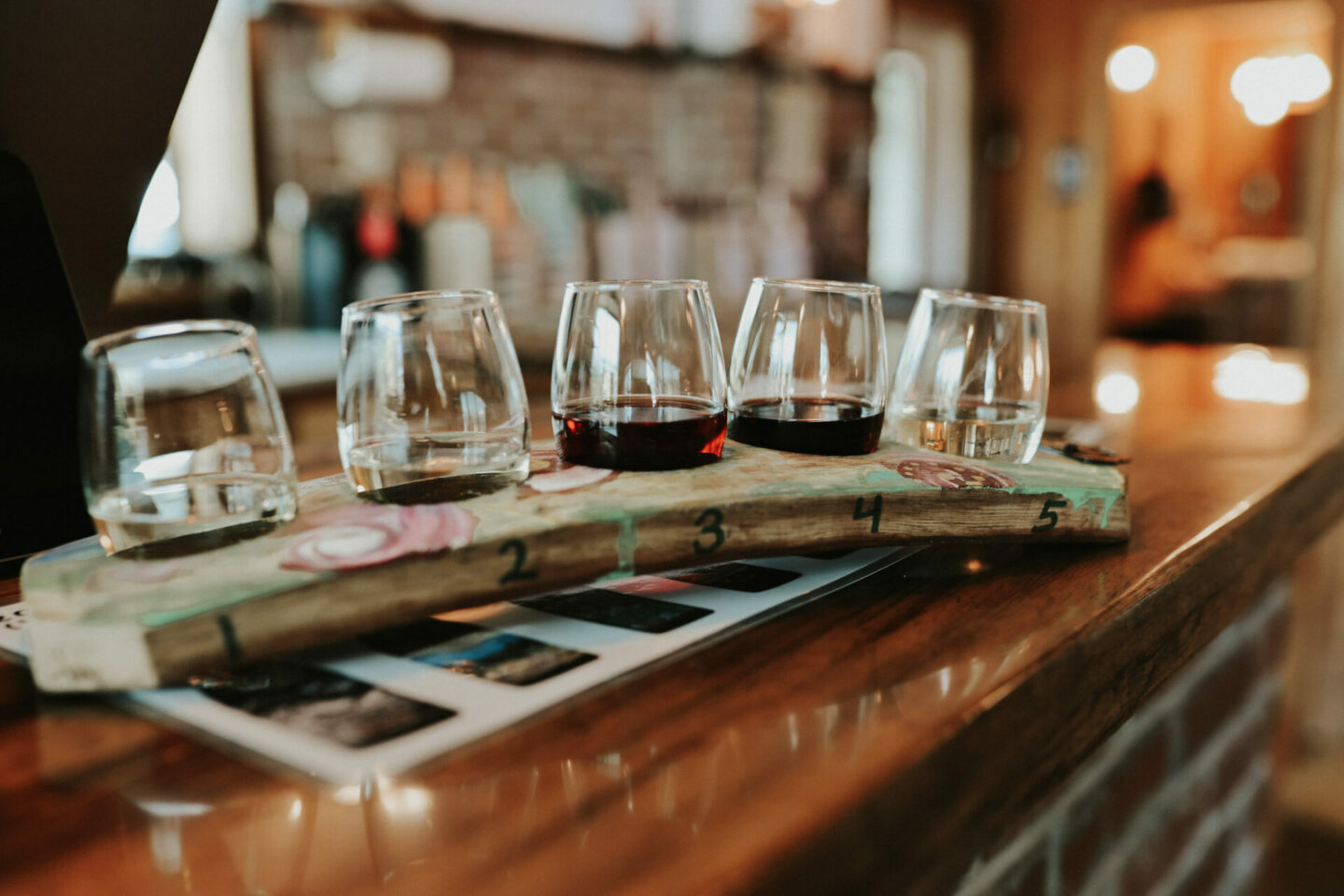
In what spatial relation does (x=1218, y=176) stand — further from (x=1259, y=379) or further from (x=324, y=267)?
(x=324, y=267)

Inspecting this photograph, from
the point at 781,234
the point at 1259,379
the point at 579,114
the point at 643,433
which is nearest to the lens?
the point at 643,433

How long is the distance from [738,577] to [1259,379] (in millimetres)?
1593

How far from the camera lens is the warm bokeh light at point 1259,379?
163 cm

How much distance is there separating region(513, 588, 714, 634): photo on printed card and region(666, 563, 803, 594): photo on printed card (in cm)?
5

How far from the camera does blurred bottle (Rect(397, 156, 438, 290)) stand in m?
2.58

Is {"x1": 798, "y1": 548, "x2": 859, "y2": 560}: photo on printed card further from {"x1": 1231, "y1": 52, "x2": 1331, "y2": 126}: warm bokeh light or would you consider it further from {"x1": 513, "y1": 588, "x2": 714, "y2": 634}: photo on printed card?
{"x1": 1231, "y1": 52, "x2": 1331, "y2": 126}: warm bokeh light

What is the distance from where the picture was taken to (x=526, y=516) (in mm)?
523

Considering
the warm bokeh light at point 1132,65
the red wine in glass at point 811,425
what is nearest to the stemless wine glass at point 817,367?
the red wine in glass at point 811,425

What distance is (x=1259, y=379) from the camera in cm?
186

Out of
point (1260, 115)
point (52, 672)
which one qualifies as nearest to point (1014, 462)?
point (52, 672)

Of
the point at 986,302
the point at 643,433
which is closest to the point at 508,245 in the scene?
the point at 986,302

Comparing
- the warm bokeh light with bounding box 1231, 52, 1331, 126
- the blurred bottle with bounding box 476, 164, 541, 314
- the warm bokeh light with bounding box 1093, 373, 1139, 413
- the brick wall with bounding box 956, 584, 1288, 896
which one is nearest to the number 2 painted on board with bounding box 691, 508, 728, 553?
the brick wall with bounding box 956, 584, 1288, 896

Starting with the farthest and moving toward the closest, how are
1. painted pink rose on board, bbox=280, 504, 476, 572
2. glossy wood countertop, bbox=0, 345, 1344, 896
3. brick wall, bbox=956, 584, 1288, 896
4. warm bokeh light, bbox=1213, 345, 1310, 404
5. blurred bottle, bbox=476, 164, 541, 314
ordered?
blurred bottle, bbox=476, 164, 541, 314
warm bokeh light, bbox=1213, 345, 1310, 404
brick wall, bbox=956, 584, 1288, 896
painted pink rose on board, bbox=280, 504, 476, 572
glossy wood countertop, bbox=0, 345, 1344, 896

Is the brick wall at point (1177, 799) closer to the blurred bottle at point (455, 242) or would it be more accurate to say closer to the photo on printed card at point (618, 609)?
the photo on printed card at point (618, 609)
